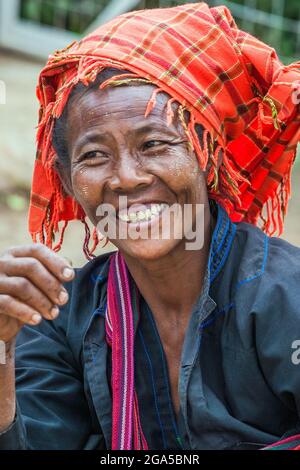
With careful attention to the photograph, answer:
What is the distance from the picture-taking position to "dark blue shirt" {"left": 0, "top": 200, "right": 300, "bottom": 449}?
2.47 meters

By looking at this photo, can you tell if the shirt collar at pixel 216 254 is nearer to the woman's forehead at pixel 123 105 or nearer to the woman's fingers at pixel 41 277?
the woman's forehead at pixel 123 105

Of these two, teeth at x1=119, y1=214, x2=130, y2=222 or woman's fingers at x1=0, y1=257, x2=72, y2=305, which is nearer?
woman's fingers at x1=0, y1=257, x2=72, y2=305

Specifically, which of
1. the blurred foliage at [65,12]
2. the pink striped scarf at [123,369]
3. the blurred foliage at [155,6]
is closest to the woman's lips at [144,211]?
the pink striped scarf at [123,369]

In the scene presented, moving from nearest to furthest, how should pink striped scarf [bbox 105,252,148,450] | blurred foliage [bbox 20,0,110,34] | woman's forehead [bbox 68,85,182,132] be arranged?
woman's forehead [bbox 68,85,182,132] < pink striped scarf [bbox 105,252,148,450] < blurred foliage [bbox 20,0,110,34]

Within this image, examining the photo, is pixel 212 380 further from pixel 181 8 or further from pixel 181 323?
pixel 181 8

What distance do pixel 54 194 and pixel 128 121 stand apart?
495mm

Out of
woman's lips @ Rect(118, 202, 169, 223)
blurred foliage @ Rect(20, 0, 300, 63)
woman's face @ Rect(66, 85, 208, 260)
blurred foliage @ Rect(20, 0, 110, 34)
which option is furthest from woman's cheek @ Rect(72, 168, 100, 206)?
blurred foliage @ Rect(20, 0, 110, 34)

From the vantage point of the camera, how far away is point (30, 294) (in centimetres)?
209

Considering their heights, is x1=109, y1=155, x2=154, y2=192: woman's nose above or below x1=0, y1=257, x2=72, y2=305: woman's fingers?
above

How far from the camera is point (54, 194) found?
2.85m

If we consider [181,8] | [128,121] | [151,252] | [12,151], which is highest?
[181,8]

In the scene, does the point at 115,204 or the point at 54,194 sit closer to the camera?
the point at 115,204

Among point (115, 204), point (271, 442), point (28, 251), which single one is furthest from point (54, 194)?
point (271, 442)

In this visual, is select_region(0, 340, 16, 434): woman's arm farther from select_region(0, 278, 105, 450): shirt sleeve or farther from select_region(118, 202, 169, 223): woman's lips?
select_region(118, 202, 169, 223): woman's lips
